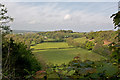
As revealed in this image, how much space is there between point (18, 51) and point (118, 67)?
23.5ft

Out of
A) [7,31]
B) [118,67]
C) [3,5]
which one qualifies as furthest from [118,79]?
[7,31]

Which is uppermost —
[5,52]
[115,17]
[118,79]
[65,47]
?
[115,17]

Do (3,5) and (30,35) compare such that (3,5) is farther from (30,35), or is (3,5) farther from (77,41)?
(30,35)

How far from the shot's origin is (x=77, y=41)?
Answer: 39.7 m

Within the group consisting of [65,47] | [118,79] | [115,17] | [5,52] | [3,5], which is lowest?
[65,47]

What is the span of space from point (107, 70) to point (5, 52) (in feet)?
23.8

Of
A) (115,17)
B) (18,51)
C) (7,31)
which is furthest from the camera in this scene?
(7,31)

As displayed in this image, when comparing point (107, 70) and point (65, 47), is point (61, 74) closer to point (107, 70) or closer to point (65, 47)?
point (107, 70)

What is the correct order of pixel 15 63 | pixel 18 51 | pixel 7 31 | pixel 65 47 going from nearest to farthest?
1. pixel 15 63
2. pixel 18 51
3. pixel 7 31
4. pixel 65 47

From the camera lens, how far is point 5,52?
6.85 metres

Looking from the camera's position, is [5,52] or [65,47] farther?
[65,47]

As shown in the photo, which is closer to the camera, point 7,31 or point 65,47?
point 7,31

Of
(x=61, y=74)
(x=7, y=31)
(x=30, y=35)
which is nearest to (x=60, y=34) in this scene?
(x=30, y=35)

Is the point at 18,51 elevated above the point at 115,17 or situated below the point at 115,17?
below
